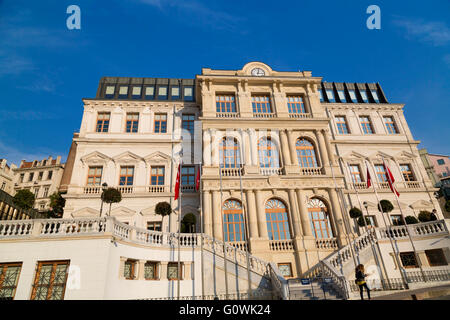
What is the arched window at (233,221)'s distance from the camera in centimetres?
2064

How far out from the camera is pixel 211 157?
76.4ft

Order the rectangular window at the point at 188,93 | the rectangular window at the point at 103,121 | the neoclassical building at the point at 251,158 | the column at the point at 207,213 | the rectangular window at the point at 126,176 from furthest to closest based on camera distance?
the rectangular window at the point at 188,93, the rectangular window at the point at 103,121, the rectangular window at the point at 126,176, the neoclassical building at the point at 251,158, the column at the point at 207,213

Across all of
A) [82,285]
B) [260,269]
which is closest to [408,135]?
[260,269]

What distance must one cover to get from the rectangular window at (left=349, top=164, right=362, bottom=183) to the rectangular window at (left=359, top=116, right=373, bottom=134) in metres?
5.33

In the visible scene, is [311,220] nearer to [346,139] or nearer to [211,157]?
[211,157]

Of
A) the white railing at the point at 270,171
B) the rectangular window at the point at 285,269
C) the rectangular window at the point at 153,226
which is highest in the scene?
the white railing at the point at 270,171

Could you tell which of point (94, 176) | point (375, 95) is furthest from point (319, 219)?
point (375, 95)

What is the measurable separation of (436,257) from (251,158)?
49.7 feet

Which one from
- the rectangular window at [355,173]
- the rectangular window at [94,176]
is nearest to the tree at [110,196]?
the rectangular window at [94,176]

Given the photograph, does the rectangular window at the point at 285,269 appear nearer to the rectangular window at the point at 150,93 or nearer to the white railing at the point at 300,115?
the white railing at the point at 300,115

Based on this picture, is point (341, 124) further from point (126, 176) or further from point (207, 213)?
point (126, 176)

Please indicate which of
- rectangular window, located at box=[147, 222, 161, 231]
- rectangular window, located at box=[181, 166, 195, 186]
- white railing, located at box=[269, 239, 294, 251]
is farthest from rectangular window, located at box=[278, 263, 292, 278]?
rectangular window, located at box=[181, 166, 195, 186]

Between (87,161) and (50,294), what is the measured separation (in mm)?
16741

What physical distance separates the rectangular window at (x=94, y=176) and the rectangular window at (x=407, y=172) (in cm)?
3244
